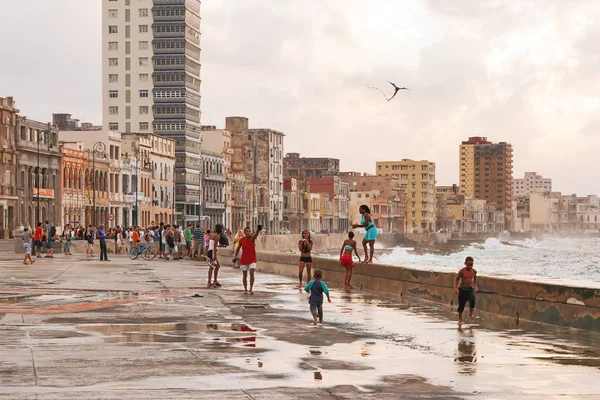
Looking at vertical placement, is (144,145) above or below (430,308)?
above

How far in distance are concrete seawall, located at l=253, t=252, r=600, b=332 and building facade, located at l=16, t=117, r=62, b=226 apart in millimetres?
67537

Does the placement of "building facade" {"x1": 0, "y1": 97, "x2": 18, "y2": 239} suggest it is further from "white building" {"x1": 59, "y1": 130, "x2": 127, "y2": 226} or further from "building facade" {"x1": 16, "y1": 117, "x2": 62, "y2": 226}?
"white building" {"x1": 59, "y1": 130, "x2": 127, "y2": 226}

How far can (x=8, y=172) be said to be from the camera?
298ft

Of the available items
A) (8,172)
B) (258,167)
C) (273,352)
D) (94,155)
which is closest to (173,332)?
(273,352)

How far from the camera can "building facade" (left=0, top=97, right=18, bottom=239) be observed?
89.7m

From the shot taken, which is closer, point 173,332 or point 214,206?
point 173,332

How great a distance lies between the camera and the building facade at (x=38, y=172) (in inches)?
3676

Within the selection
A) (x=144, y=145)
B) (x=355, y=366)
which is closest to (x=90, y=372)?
(x=355, y=366)

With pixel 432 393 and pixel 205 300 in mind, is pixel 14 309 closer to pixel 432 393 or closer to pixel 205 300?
pixel 205 300

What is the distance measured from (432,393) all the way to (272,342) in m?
4.79

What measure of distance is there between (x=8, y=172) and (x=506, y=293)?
76.2 meters

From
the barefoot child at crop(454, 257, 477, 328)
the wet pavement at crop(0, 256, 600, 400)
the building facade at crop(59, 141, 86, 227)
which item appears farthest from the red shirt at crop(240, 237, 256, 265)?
the building facade at crop(59, 141, 86, 227)

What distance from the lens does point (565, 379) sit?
39.3 feet

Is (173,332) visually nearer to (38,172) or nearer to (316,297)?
(316,297)
